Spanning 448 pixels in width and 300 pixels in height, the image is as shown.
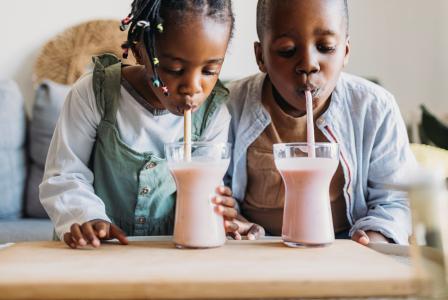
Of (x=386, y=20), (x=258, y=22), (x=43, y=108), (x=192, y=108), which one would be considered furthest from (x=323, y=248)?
(x=386, y=20)

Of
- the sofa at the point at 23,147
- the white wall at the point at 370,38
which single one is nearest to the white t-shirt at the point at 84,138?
the sofa at the point at 23,147

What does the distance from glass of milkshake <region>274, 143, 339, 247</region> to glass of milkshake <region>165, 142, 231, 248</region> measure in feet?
0.29

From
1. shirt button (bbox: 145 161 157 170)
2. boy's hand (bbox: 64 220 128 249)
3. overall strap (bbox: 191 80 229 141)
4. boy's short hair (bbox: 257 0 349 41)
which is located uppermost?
boy's short hair (bbox: 257 0 349 41)

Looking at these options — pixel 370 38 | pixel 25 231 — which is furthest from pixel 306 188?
pixel 370 38

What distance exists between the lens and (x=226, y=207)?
0.80 meters

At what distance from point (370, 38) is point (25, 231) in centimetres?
165

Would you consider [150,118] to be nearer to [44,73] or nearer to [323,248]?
[323,248]

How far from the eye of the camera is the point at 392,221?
1026mm

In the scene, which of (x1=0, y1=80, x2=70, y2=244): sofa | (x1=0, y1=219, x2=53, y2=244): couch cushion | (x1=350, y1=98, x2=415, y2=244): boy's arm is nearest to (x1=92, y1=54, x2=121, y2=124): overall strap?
(x1=350, y1=98, x2=415, y2=244): boy's arm

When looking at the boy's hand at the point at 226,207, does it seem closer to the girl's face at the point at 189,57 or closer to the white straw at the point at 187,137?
the white straw at the point at 187,137

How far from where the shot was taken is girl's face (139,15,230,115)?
91 cm

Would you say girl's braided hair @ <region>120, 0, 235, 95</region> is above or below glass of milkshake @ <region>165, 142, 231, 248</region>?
above

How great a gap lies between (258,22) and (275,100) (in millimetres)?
168

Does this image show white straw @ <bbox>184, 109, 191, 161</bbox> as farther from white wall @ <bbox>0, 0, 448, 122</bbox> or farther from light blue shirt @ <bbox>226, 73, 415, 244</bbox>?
white wall @ <bbox>0, 0, 448, 122</bbox>
